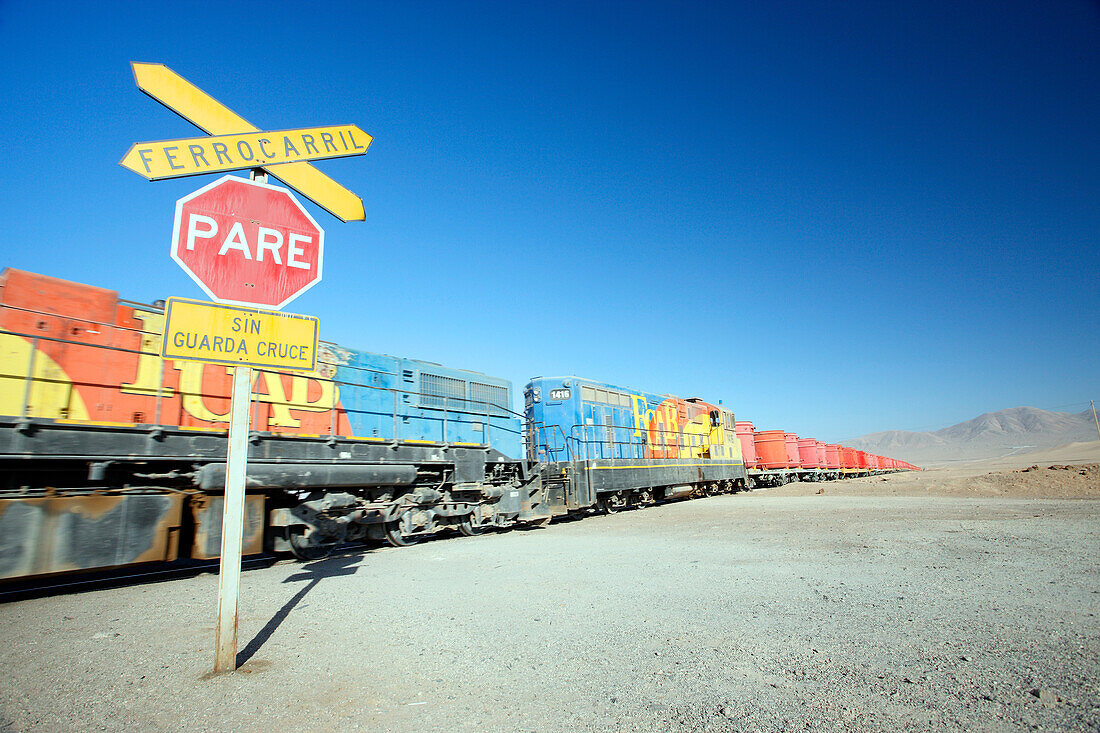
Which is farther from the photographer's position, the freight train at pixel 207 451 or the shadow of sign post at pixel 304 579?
the freight train at pixel 207 451

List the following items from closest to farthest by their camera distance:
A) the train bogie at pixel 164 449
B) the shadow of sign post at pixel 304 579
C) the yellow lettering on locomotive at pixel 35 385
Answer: the shadow of sign post at pixel 304 579 < the train bogie at pixel 164 449 < the yellow lettering on locomotive at pixel 35 385

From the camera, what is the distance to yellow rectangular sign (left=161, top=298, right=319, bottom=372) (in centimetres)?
329

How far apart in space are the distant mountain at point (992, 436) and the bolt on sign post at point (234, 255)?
6565 inches

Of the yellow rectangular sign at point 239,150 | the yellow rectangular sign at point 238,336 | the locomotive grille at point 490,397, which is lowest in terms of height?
the yellow rectangular sign at point 238,336

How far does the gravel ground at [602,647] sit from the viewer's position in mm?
2664

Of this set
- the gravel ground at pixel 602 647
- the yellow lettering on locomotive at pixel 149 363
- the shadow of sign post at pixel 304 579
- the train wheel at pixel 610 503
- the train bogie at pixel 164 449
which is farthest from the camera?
the train wheel at pixel 610 503

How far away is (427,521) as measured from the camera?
30.4 ft

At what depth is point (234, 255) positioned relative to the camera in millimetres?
3631


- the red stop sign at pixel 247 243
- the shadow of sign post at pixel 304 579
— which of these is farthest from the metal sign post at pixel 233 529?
the red stop sign at pixel 247 243

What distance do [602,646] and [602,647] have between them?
2 cm

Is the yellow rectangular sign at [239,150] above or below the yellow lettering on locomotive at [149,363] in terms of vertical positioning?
above

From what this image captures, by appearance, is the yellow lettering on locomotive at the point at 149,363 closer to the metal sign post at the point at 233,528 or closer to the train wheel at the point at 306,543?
the train wheel at the point at 306,543

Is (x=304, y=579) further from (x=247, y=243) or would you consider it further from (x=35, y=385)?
(x=247, y=243)

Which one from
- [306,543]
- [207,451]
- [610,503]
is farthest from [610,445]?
[207,451]
